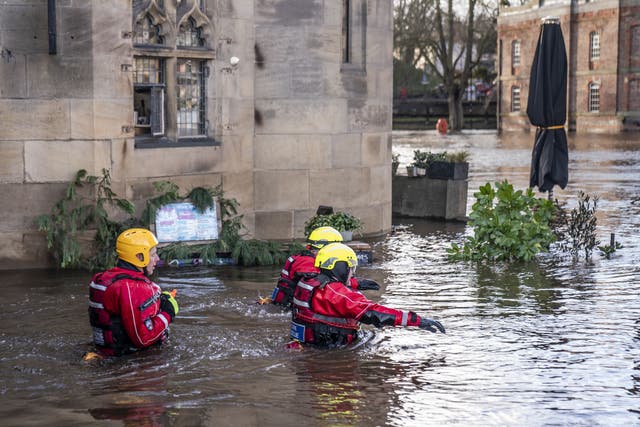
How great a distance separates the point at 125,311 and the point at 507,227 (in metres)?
7.27

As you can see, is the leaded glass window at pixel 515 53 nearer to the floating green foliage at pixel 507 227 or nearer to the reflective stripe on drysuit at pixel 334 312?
the floating green foliage at pixel 507 227

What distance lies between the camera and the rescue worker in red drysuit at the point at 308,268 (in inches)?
403

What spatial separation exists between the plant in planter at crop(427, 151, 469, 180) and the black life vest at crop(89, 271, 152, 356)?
11256 millimetres

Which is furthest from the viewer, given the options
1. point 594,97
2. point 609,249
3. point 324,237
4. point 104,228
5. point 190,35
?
point 594,97

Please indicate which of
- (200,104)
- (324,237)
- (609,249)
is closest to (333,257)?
(324,237)

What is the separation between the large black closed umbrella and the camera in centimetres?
1769

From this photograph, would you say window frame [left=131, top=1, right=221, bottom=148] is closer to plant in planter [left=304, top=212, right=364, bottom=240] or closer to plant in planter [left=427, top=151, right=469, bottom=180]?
plant in planter [left=304, top=212, right=364, bottom=240]

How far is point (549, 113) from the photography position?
696 inches

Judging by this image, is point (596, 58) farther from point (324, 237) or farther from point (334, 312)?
point (334, 312)

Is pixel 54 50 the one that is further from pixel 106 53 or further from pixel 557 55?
pixel 557 55

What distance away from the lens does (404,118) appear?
80.4 m

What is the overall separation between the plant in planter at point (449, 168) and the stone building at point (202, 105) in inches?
73.3

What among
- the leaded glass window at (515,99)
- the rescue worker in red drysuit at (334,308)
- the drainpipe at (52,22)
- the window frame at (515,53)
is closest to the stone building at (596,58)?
the leaded glass window at (515,99)

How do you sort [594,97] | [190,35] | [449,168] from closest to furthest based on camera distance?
1. [190,35]
2. [449,168]
3. [594,97]
